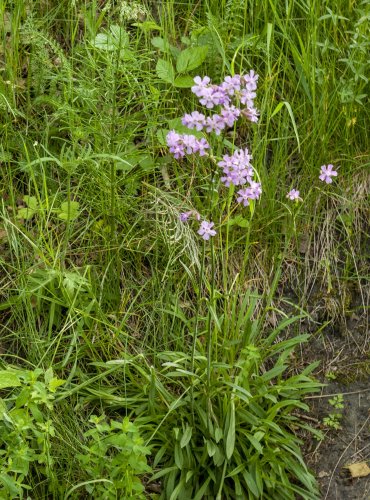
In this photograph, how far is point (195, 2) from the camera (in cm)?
402

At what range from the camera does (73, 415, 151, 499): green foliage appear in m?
2.80

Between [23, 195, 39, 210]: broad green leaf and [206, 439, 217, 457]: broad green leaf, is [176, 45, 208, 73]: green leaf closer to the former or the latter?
[23, 195, 39, 210]: broad green leaf

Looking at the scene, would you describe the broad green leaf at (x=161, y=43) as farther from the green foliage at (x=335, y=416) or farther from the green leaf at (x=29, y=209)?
the green foliage at (x=335, y=416)

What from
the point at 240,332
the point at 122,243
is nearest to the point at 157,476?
the point at 240,332

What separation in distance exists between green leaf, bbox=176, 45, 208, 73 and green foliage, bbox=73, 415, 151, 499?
58.1 inches

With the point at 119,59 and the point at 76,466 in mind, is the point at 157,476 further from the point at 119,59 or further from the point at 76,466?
the point at 119,59

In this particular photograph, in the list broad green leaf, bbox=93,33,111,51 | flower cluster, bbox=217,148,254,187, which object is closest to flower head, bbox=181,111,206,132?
flower cluster, bbox=217,148,254,187

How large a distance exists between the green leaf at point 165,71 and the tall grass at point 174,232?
0.08 meters

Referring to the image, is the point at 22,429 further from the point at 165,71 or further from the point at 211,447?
the point at 165,71

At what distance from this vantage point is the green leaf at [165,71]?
355 centimetres

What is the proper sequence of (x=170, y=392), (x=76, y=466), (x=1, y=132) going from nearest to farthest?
(x=76, y=466) < (x=170, y=392) < (x=1, y=132)

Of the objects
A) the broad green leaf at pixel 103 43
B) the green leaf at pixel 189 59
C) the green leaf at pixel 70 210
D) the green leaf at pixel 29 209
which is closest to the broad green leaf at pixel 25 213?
the green leaf at pixel 29 209

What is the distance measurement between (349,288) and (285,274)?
0.93 feet

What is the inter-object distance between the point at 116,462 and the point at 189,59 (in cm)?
165
